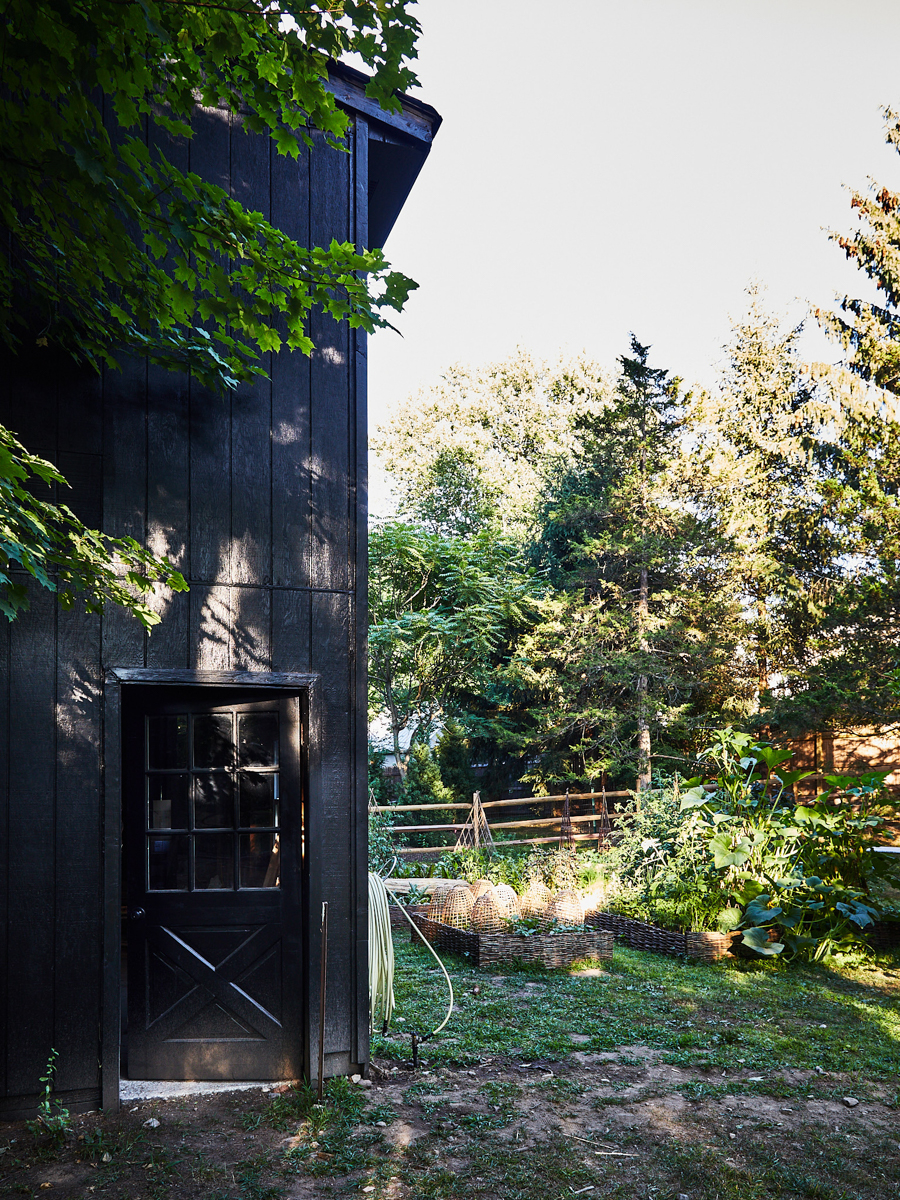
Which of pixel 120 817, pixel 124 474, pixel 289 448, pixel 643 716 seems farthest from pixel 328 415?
pixel 643 716

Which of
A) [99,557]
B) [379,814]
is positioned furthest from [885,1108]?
[379,814]

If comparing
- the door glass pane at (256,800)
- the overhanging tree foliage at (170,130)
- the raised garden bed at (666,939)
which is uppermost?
the overhanging tree foliage at (170,130)

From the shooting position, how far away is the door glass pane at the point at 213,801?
163 inches

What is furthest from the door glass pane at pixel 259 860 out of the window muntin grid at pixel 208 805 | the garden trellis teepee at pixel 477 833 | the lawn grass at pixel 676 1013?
the garden trellis teepee at pixel 477 833

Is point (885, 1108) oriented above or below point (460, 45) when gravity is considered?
below

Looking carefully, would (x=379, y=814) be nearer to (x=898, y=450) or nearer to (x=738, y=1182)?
(x=738, y=1182)

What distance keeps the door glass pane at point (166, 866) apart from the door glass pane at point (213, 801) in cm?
17

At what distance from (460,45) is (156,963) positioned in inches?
326

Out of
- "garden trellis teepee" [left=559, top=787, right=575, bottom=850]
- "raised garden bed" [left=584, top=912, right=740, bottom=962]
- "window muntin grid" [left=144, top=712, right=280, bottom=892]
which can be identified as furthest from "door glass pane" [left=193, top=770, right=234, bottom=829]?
"garden trellis teepee" [left=559, top=787, right=575, bottom=850]

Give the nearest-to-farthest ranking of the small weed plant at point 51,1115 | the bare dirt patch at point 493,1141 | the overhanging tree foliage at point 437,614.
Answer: the bare dirt patch at point 493,1141 → the small weed plant at point 51,1115 → the overhanging tree foliage at point 437,614

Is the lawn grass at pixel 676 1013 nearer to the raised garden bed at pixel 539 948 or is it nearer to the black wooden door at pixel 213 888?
the raised garden bed at pixel 539 948

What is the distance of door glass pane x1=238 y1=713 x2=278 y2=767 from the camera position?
421 cm

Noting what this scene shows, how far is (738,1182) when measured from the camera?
3113mm

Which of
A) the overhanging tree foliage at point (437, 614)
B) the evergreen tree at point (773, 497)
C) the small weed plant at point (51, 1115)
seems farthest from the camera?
the overhanging tree foliage at point (437, 614)
